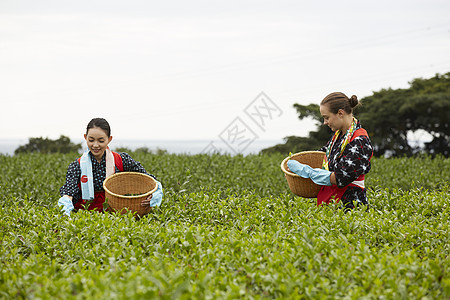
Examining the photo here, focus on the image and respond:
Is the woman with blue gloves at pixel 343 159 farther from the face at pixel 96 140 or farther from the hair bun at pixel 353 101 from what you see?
the face at pixel 96 140

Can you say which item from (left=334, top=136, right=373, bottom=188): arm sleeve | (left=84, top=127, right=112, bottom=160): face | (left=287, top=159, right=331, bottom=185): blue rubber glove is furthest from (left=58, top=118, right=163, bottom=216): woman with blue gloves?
(left=334, top=136, right=373, bottom=188): arm sleeve

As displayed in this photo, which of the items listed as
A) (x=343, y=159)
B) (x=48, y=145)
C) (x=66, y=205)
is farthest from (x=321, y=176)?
(x=48, y=145)

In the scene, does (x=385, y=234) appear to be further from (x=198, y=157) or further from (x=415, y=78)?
(x=415, y=78)

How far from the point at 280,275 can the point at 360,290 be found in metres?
0.48

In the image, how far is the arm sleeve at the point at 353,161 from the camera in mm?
4062

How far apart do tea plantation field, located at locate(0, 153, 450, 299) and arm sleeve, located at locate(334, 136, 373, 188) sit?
340mm

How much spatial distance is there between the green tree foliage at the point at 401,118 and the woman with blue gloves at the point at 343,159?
51.3 feet

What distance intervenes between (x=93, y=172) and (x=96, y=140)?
365 mm

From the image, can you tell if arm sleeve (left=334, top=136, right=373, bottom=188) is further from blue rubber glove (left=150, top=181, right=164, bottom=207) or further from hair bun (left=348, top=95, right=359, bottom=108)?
blue rubber glove (left=150, top=181, right=164, bottom=207)

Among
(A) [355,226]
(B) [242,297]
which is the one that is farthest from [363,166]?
(B) [242,297]

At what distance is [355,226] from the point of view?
3652 mm

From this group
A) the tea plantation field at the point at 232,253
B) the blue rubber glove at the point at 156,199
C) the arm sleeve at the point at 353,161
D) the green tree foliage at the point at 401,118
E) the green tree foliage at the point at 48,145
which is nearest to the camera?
the tea plantation field at the point at 232,253

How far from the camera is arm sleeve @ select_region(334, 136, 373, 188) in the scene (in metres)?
4.06

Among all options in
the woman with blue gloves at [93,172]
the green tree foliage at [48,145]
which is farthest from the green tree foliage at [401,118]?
the woman with blue gloves at [93,172]
